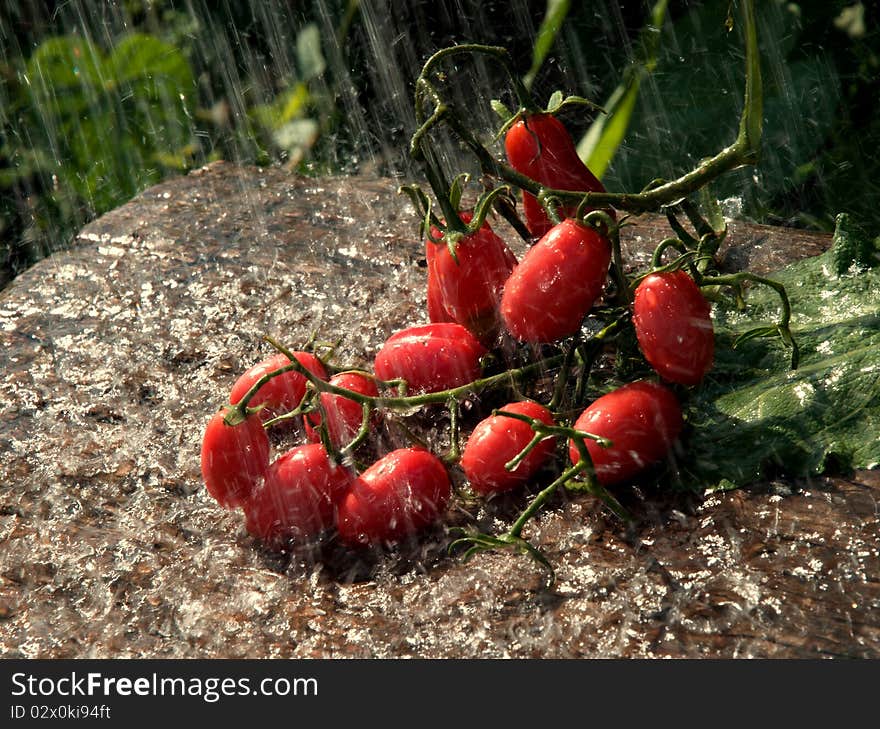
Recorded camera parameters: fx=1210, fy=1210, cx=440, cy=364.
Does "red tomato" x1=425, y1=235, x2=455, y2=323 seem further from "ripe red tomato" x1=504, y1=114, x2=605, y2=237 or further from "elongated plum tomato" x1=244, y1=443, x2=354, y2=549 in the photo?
"elongated plum tomato" x1=244, y1=443, x2=354, y2=549

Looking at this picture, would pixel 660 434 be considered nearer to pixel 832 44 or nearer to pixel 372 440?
pixel 372 440

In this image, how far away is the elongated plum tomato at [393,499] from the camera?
171 cm

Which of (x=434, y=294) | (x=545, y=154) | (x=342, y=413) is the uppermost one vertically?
(x=545, y=154)

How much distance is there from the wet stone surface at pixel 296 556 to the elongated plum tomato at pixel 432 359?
216 mm

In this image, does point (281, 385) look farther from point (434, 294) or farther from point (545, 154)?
point (545, 154)

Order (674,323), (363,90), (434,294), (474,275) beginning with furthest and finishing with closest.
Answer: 1. (363,90)
2. (434,294)
3. (474,275)
4. (674,323)

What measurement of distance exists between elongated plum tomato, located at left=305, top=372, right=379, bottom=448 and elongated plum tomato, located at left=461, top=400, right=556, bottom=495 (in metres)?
0.21

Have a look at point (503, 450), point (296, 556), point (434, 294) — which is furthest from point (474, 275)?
point (296, 556)

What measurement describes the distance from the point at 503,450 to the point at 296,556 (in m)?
0.34

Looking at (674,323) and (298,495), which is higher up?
(674,323)

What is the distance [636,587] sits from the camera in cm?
153

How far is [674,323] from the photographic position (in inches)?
62.7

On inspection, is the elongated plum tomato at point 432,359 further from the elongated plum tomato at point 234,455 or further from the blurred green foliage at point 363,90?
the blurred green foliage at point 363,90

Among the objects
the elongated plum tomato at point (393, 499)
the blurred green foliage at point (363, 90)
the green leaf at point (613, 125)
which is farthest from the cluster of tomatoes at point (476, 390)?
the blurred green foliage at point (363, 90)
